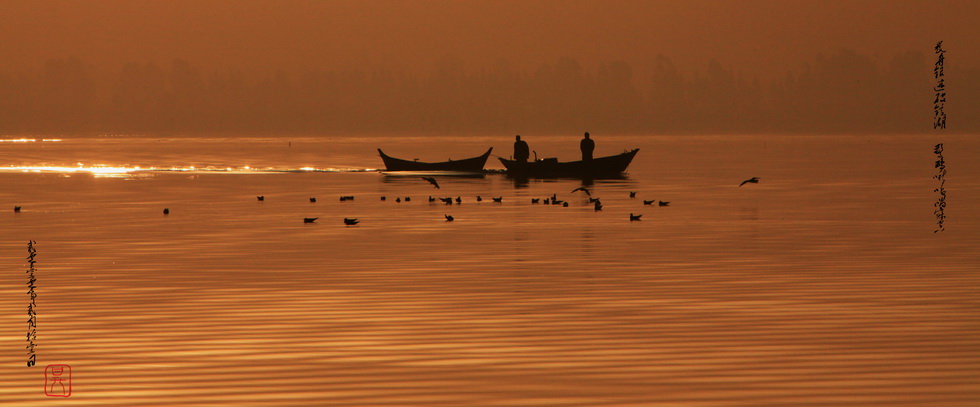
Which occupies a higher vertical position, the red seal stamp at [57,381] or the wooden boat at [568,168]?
the wooden boat at [568,168]

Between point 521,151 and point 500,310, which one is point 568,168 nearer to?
point 521,151

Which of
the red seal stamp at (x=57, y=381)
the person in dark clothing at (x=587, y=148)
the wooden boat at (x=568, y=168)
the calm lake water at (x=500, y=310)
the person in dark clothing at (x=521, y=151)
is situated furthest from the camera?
the person in dark clothing at (x=521, y=151)

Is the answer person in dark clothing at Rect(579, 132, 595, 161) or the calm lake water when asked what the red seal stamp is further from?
person in dark clothing at Rect(579, 132, 595, 161)

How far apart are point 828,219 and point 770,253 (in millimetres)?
11327

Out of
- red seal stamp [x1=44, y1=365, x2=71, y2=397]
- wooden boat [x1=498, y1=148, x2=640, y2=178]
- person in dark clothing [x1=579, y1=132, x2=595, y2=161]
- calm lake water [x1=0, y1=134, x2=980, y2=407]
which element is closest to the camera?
red seal stamp [x1=44, y1=365, x2=71, y2=397]

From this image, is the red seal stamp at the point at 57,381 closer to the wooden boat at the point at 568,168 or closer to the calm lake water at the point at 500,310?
the calm lake water at the point at 500,310

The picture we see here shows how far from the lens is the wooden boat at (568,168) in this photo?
63594 mm

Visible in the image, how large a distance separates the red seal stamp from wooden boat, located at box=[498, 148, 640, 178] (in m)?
50.6

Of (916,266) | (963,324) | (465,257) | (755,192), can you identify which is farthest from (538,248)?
(755,192)

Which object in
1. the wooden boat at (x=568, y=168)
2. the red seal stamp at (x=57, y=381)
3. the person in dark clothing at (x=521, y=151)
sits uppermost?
the person in dark clothing at (x=521, y=151)

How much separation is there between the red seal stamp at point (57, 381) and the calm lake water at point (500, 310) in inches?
4.0

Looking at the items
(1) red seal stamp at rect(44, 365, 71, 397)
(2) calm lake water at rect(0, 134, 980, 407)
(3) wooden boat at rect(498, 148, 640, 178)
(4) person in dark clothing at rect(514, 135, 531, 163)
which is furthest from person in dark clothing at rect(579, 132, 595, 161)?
(1) red seal stamp at rect(44, 365, 71, 397)

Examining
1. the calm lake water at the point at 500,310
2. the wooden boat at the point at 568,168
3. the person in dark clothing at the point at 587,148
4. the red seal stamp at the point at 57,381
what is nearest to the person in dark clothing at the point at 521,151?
the wooden boat at the point at 568,168

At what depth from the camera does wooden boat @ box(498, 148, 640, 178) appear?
63.6m
